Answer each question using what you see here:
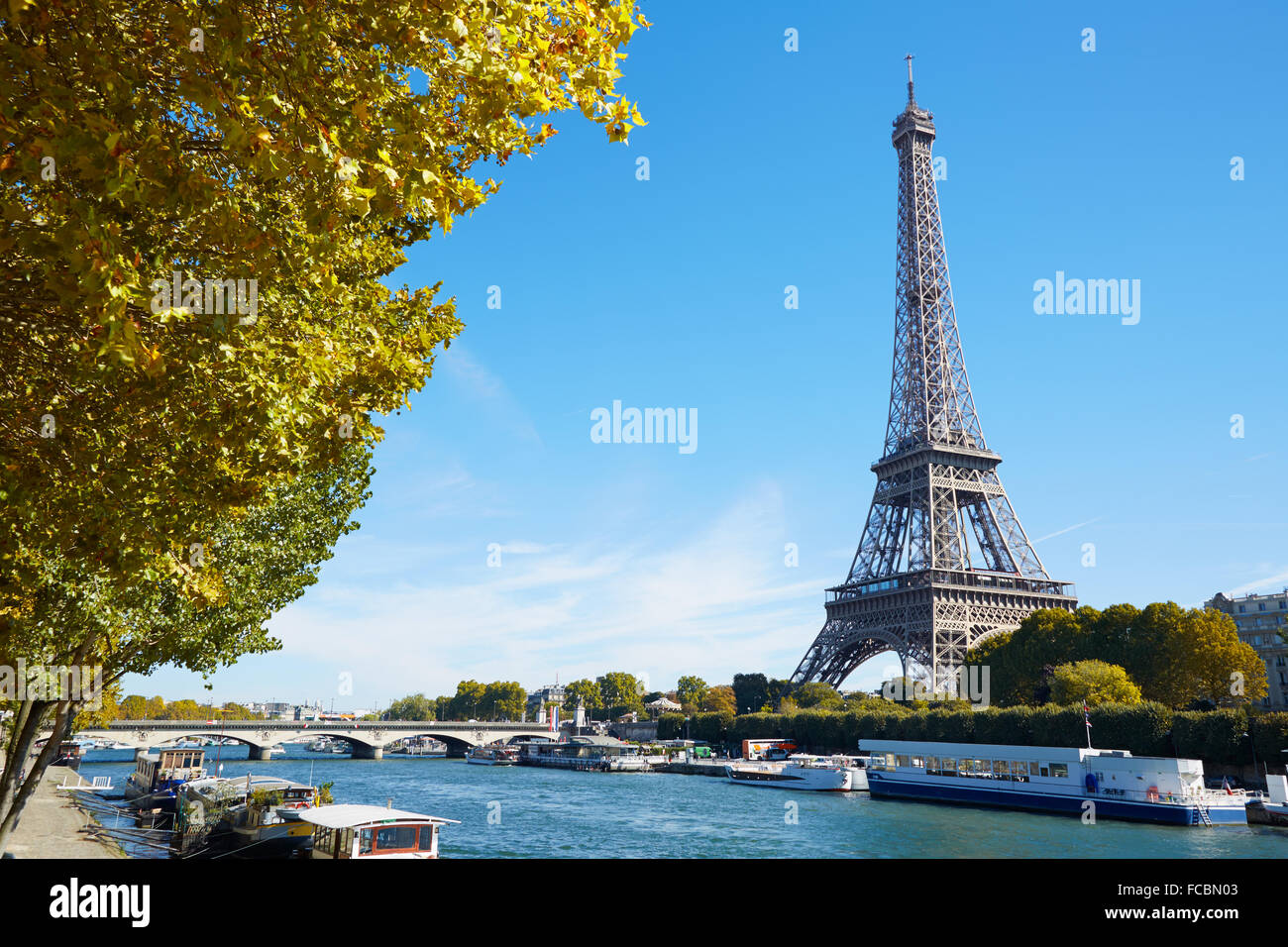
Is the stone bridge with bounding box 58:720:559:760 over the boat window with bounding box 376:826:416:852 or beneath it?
beneath

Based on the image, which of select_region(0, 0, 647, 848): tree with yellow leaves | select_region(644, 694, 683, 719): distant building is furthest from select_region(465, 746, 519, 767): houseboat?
select_region(0, 0, 647, 848): tree with yellow leaves

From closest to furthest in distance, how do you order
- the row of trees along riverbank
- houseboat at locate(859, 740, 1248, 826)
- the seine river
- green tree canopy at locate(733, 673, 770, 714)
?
1. the seine river
2. houseboat at locate(859, 740, 1248, 826)
3. the row of trees along riverbank
4. green tree canopy at locate(733, 673, 770, 714)

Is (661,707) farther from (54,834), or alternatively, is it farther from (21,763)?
(21,763)

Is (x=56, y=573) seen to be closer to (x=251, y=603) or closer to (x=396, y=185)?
(x=251, y=603)

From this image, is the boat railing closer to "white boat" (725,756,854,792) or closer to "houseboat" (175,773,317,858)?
"white boat" (725,756,854,792)

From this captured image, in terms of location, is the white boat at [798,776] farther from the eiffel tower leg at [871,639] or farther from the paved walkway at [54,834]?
the paved walkway at [54,834]

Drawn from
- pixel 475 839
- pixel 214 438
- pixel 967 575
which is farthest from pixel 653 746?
pixel 214 438
